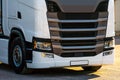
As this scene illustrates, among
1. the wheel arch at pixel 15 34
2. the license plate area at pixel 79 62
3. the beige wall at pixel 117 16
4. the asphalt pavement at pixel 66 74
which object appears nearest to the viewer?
the asphalt pavement at pixel 66 74

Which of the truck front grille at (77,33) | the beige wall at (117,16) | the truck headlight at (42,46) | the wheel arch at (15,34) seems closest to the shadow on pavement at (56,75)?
Answer: the truck front grille at (77,33)

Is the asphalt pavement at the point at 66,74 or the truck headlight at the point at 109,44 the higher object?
the truck headlight at the point at 109,44

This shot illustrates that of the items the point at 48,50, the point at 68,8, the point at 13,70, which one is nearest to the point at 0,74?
the point at 13,70

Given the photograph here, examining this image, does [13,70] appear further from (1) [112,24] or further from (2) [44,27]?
(1) [112,24]

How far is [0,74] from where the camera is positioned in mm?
13812

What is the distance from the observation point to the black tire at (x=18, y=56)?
13.6 m

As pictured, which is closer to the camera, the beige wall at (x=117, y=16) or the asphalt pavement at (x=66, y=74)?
the asphalt pavement at (x=66, y=74)

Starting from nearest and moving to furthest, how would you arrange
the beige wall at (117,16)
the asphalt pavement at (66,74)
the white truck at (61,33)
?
1. the white truck at (61,33)
2. the asphalt pavement at (66,74)
3. the beige wall at (117,16)

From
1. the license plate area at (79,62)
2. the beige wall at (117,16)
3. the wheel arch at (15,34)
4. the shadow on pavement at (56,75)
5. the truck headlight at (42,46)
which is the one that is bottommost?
the shadow on pavement at (56,75)

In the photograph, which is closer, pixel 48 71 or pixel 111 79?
pixel 111 79

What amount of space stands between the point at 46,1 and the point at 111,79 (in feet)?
8.64

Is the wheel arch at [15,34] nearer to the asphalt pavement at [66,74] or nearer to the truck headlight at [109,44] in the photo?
the asphalt pavement at [66,74]

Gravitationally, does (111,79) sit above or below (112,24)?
below

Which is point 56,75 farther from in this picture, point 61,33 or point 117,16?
point 117,16
